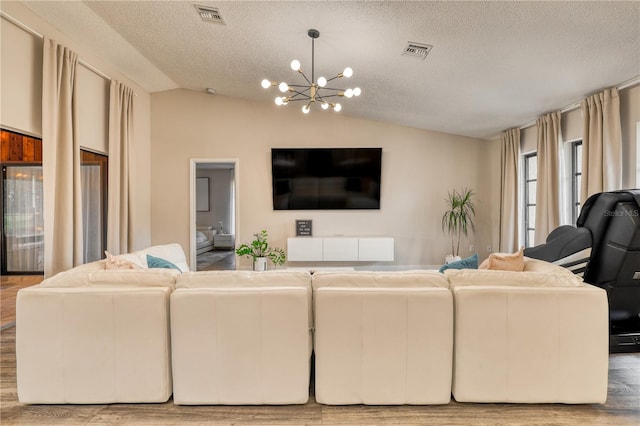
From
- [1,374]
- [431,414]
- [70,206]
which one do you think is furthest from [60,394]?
[70,206]

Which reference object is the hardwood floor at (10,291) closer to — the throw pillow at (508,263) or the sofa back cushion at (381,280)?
the sofa back cushion at (381,280)

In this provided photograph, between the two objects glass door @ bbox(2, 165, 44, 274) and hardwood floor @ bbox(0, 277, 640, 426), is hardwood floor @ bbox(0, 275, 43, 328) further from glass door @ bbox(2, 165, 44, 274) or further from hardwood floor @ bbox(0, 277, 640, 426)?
hardwood floor @ bbox(0, 277, 640, 426)

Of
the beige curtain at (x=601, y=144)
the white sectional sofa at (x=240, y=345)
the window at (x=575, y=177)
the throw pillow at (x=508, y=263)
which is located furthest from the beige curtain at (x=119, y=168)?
the window at (x=575, y=177)

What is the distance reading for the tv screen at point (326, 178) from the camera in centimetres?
595

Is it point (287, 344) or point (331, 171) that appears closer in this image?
point (287, 344)

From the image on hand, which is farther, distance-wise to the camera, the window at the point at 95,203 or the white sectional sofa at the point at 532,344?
the window at the point at 95,203

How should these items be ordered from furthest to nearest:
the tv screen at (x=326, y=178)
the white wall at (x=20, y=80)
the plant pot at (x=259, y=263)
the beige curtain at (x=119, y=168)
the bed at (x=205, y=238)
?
1. the bed at (x=205, y=238)
2. the tv screen at (x=326, y=178)
3. the beige curtain at (x=119, y=168)
4. the plant pot at (x=259, y=263)
5. the white wall at (x=20, y=80)

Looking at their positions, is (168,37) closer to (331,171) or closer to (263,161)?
(263,161)

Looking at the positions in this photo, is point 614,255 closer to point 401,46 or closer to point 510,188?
point 401,46

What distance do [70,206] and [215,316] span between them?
3.09m

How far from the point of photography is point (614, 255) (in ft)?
7.95

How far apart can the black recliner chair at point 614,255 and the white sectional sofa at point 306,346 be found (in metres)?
0.78

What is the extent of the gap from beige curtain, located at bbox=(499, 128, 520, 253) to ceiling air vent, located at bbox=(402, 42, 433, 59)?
9.41ft

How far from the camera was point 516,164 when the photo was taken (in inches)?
210
